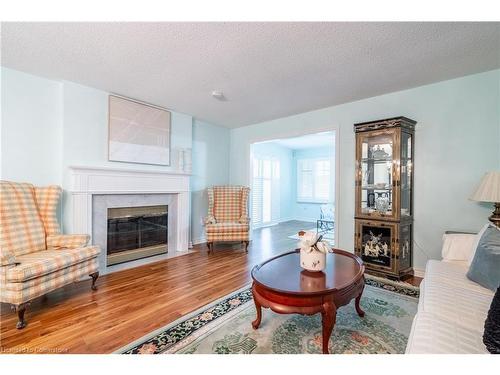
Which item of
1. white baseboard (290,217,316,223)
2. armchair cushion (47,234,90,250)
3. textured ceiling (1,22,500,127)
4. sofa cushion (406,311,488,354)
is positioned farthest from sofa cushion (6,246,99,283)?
white baseboard (290,217,316,223)

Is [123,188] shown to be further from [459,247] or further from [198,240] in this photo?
[459,247]

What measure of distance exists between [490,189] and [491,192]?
0.03m

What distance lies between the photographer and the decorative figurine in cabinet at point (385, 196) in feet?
9.36

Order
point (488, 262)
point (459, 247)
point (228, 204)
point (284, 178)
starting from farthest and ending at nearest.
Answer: point (284, 178)
point (228, 204)
point (459, 247)
point (488, 262)

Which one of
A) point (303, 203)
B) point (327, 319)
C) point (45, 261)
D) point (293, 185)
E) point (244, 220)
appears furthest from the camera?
point (293, 185)

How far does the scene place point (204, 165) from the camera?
4.72m

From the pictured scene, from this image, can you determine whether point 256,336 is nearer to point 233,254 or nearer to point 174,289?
point 174,289

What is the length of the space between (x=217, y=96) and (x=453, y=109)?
290cm

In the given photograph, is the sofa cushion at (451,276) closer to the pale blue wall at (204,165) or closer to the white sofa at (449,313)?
the white sofa at (449,313)

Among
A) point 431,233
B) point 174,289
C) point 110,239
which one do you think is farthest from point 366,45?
point 110,239

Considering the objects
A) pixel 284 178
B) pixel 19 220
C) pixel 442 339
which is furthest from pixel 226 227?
pixel 284 178

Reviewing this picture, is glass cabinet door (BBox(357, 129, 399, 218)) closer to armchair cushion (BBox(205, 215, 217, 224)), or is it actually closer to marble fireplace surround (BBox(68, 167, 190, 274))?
armchair cushion (BBox(205, 215, 217, 224))

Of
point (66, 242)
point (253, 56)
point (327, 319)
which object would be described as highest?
point (253, 56)

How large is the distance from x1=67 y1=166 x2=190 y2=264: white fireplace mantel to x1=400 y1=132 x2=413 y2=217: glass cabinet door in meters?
3.24
